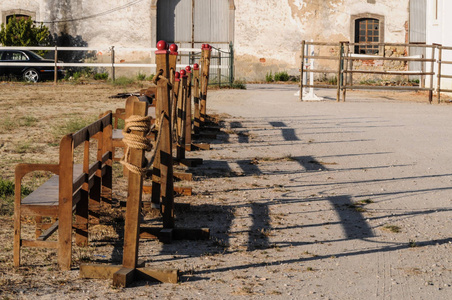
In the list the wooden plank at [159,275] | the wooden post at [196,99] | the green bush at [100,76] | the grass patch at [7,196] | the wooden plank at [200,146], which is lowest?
the wooden plank at [159,275]

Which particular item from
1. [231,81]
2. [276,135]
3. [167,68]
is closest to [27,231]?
[167,68]

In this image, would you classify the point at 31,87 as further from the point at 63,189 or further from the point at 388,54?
the point at 63,189

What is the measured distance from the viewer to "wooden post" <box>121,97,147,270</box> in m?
4.34

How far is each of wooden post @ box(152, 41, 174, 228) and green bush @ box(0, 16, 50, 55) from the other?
22646 mm

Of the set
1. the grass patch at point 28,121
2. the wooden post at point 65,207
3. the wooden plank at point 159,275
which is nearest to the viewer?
the wooden plank at point 159,275

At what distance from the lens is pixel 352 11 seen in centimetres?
2864

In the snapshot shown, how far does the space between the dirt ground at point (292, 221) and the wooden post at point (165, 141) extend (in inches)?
12.4

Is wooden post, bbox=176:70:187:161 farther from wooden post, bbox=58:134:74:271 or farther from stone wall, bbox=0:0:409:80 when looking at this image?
stone wall, bbox=0:0:409:80

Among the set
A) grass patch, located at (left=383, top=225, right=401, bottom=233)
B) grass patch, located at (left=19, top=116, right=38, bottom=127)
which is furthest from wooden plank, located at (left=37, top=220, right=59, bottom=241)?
grass patch, located at (left=19, top=116, right=38, bottom=127)

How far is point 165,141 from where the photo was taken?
18.1 ft

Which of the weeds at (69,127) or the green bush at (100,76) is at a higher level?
the green bush at (100,76)

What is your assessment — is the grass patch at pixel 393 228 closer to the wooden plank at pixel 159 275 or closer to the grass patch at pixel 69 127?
the wooden plank at pixel 159 275

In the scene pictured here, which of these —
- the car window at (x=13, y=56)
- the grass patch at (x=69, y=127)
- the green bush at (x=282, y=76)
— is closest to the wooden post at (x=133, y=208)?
the grass patch at (x=69, y=127)

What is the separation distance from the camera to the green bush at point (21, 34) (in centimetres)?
2684
